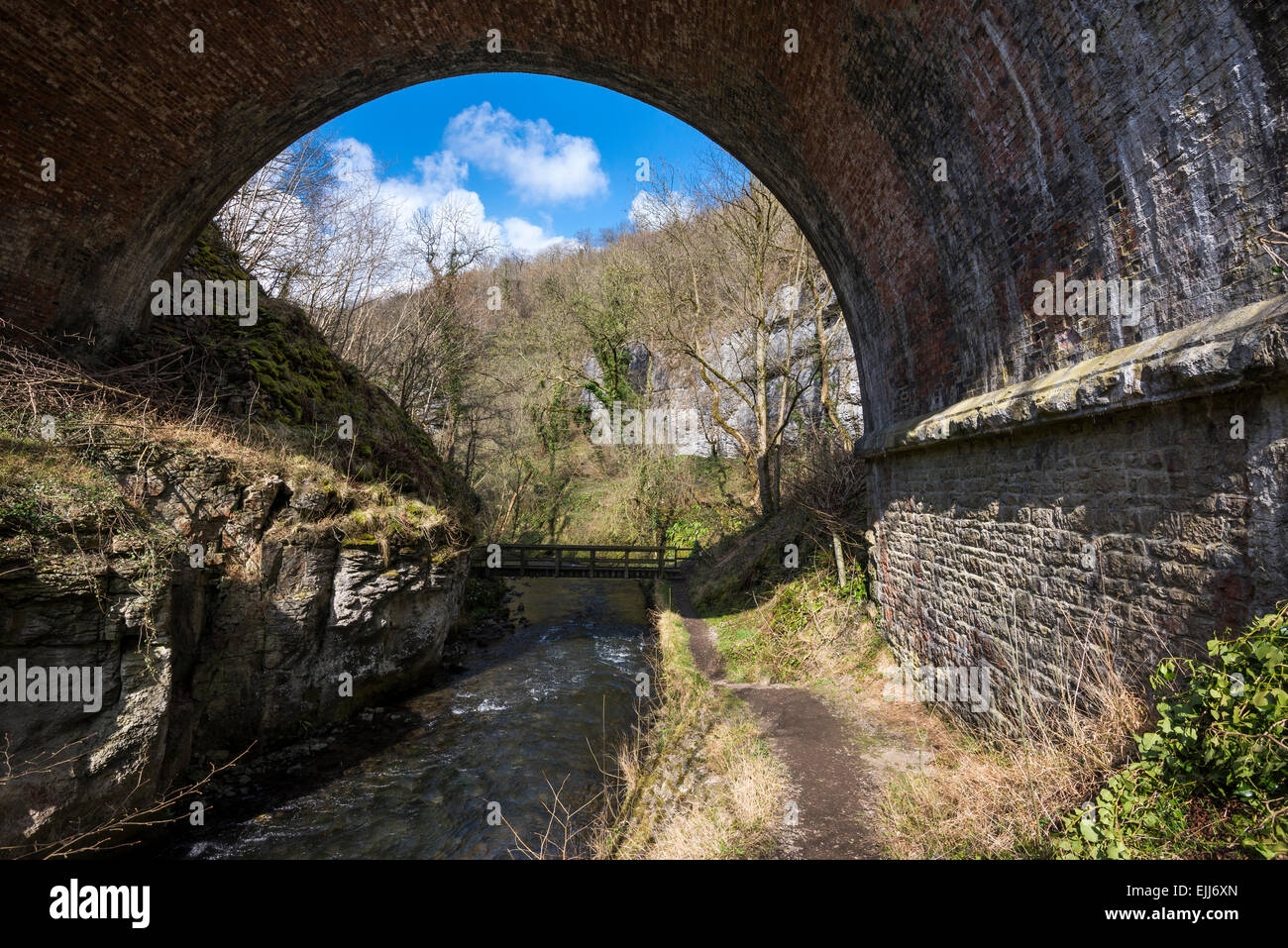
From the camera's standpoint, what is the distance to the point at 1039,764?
377 cm

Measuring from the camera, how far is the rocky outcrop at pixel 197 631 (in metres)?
5.06

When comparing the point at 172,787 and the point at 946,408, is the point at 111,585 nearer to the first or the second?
the point at 172,787

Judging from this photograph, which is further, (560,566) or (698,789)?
(560,566)

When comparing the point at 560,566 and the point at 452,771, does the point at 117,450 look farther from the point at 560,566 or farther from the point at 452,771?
the point at 560,566

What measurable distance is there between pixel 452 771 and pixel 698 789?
12.0ft

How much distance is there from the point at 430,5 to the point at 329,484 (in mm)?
6496

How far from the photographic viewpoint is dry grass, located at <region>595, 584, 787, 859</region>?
4.43 meters

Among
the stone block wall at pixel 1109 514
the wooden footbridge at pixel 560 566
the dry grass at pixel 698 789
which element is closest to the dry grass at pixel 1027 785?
the stone block wall at pixel 1109 514

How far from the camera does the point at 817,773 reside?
5383 millimetres

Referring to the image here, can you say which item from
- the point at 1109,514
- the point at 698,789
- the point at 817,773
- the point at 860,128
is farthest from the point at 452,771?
the point at 860,128

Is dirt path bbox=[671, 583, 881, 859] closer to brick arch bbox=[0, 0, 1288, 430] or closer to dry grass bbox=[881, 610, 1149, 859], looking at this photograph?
dry grass bbox=[881, 610, 1149, 859]

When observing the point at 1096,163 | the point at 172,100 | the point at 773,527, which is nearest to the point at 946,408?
the point at 1096,163

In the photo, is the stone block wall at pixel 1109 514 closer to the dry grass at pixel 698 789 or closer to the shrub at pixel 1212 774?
the shrub at pixel 1212 774

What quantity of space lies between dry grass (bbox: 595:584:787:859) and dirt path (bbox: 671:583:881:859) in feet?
0.59
